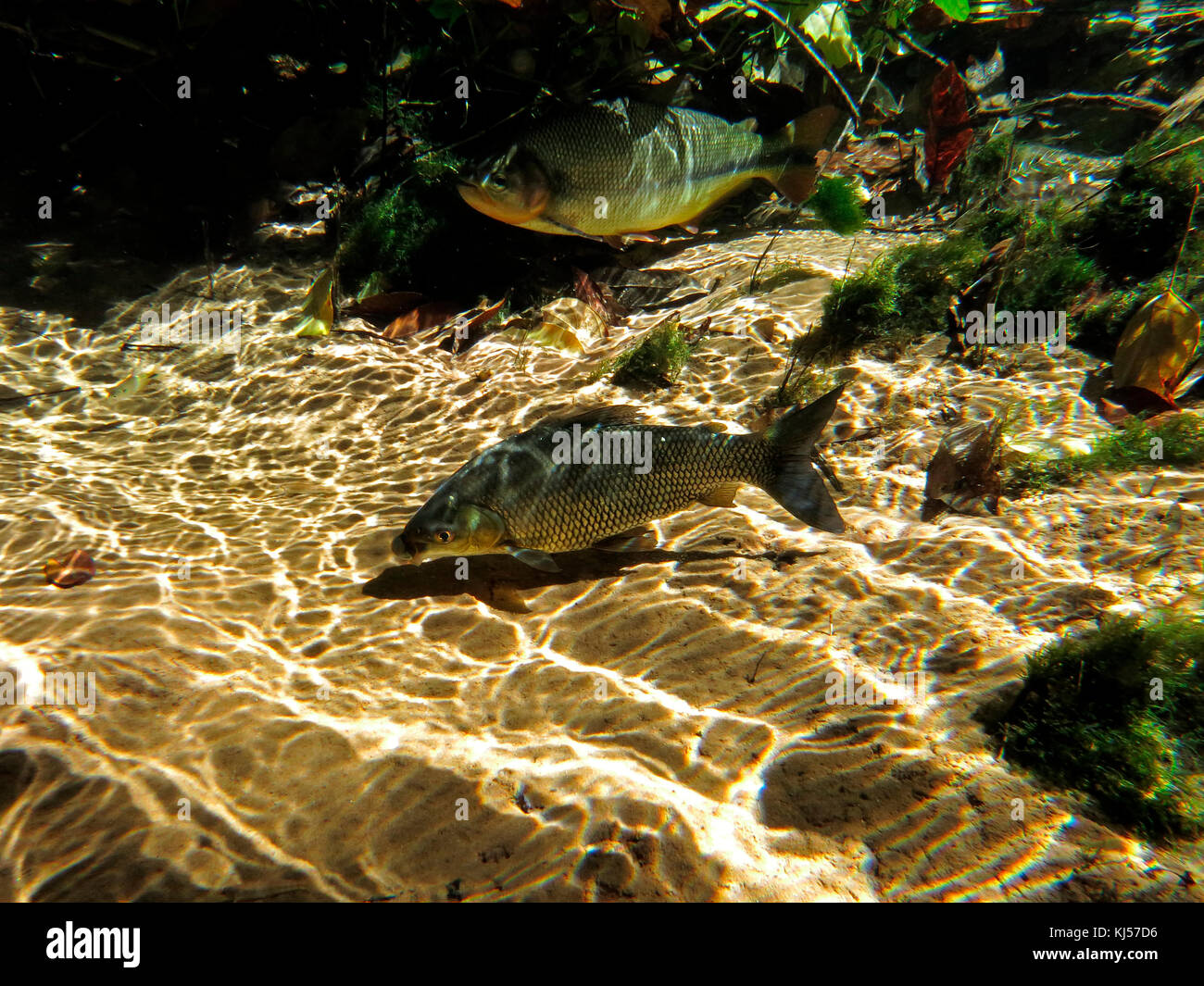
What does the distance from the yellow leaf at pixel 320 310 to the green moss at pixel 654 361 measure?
345 cm

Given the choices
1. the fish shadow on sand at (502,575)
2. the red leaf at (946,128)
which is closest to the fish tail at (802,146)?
the red leaf at (946,128)

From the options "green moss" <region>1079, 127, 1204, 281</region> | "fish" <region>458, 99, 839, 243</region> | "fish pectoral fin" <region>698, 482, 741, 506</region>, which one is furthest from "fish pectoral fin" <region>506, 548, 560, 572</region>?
"green moss" <region>1079, 127, 1204, 281</region>

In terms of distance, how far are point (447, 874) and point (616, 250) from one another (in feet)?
22.7

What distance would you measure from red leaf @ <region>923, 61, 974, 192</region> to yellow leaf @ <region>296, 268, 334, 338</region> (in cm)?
835

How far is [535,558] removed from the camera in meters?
3.31

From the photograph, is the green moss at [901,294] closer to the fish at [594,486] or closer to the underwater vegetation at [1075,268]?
the underwater vegetation at [1075,268]

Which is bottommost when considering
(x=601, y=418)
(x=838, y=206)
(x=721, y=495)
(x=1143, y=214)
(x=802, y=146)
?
(x=721, y=495)

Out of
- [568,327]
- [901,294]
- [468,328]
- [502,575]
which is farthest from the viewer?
[468,328]

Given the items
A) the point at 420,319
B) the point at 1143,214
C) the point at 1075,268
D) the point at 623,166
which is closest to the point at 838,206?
the point at 1075,268

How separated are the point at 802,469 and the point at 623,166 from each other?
152 inches

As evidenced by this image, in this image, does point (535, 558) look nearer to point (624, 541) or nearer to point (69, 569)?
point (624, 541)

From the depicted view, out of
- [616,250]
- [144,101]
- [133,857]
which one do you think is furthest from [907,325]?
[144,101]

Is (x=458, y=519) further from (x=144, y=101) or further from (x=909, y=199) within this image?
(x=909, y=199)

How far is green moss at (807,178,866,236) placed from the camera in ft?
23.2
